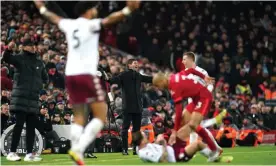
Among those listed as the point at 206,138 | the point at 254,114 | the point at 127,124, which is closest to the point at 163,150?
the point at 206,138

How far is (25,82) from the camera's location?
1672 centimetres

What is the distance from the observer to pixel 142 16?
3641 cm

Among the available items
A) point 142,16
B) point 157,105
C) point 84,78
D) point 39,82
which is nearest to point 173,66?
point 142,16

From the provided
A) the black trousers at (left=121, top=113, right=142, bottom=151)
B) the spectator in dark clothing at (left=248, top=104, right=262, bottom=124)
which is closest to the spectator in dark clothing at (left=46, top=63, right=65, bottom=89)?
the black trousers at (left=121, top=113, right=142, bottom=151)

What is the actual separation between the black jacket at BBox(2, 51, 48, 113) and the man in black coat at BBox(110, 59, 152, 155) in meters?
2.84

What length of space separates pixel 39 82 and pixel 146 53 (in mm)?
17860

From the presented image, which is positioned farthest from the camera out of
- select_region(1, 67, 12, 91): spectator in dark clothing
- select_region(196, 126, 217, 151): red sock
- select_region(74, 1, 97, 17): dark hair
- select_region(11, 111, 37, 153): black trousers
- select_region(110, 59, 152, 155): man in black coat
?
select_region(1, 67, 12, 91): spectator in dark clothing

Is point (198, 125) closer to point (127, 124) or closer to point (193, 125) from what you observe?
point (193, 125)

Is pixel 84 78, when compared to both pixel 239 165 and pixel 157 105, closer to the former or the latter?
pixel 239 165

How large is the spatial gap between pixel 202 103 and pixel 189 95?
0.88ft

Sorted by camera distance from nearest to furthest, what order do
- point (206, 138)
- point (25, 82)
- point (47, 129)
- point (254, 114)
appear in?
point (206, 138), point (25, 82), point (47, 129), point (254, 114)

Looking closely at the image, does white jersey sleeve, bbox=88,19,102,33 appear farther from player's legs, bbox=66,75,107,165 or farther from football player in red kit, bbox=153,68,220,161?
football player in red kit, bbox=153,68,220,161

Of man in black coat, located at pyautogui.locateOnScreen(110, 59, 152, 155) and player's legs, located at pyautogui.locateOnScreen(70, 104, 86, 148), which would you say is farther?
man in black coat, located at pyautogui.locateOnScreen(110, 59, 152, 155)

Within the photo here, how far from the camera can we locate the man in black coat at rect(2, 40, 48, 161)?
653 inches
